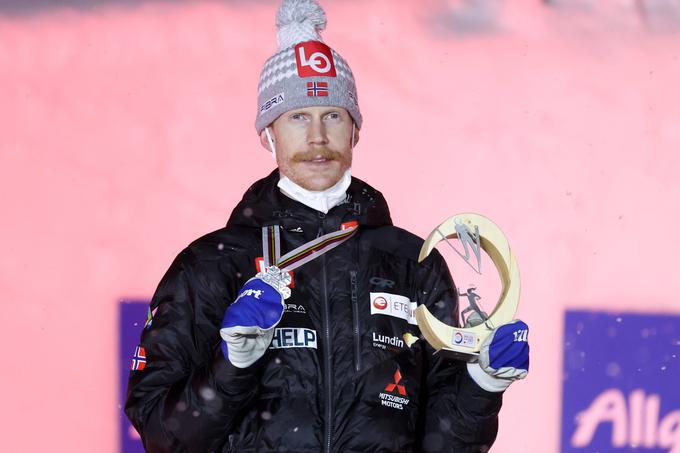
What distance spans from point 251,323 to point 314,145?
460 millimetres

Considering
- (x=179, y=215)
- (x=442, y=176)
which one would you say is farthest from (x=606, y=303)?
(x=179, y=215)

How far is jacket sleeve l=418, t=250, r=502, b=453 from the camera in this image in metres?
1.81

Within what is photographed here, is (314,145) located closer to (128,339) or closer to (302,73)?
(302,73)

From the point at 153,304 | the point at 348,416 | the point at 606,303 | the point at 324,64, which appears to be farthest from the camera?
the point at 606,303

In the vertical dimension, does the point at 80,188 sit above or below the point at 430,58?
below

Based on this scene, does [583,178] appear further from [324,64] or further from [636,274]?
[324,64]

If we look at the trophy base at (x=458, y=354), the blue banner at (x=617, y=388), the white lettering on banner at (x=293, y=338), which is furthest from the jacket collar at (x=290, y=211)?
the blue banner at (x=617, y=388)

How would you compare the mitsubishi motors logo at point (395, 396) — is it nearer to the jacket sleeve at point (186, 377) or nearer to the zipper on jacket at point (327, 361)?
the zipper on jacket at point (327, 361)

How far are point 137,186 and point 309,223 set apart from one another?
166cm

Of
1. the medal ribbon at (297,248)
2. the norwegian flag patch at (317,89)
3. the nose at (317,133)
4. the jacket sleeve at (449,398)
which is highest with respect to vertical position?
the norwegian flag patch at (317,89)

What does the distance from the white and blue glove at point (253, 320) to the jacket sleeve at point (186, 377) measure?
0.10ft

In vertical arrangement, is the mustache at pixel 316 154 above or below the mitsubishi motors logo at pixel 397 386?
above

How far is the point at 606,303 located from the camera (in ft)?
11.2

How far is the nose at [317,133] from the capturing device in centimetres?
191
